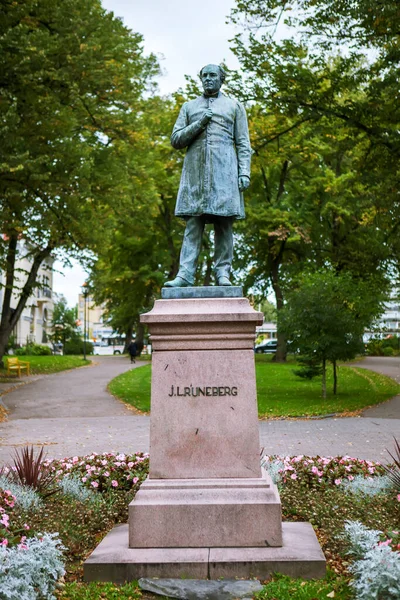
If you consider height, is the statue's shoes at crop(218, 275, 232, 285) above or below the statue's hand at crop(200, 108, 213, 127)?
below

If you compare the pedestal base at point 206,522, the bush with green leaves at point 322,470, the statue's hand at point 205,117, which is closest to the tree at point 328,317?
the bush with green leaves at point 322,470

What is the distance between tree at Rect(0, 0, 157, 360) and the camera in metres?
17.7

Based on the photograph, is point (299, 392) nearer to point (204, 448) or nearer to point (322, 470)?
point (322, 470)

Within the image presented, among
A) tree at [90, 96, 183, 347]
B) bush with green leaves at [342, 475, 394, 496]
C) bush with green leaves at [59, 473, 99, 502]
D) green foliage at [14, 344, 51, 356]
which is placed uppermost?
tree at [90, 96, 183, 347]

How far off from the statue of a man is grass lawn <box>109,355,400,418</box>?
10926 mm

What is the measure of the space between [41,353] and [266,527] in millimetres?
47890

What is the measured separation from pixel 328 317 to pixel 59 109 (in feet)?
31.5

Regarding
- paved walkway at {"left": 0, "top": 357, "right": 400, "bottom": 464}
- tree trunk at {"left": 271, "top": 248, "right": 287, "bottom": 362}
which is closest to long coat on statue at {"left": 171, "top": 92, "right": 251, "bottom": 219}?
paved walkway at {"left": 0, "top": 357, "right": 400, "bottom": 464}

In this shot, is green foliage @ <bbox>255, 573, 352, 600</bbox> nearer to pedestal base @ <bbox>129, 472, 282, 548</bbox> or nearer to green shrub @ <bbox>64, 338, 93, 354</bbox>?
pedestal base @ <bbox>129, 472, 282, 548</bbox>

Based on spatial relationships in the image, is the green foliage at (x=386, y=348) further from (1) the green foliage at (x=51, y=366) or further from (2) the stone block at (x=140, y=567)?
(2) the stone block at (x=140, y=567)

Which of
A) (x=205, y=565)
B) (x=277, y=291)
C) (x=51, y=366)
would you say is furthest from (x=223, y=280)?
(x=51, y=366)

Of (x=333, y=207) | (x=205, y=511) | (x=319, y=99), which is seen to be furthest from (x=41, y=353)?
(x=205, y=511)

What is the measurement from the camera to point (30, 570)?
15.0 feet

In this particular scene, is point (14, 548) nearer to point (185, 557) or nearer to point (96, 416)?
point (185, 557)
